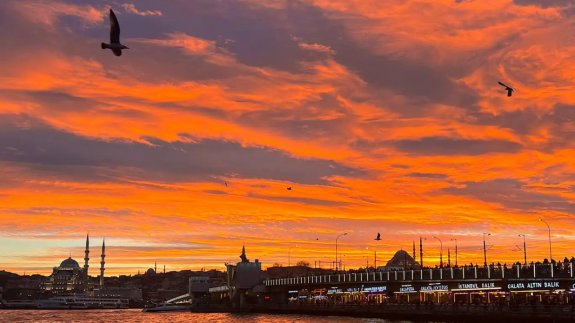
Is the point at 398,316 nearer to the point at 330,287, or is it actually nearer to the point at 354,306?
the point at 354,306

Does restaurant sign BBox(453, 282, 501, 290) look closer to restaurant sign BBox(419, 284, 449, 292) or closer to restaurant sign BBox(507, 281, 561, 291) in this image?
restaurant sign BBox(507, 281, 561, 291)

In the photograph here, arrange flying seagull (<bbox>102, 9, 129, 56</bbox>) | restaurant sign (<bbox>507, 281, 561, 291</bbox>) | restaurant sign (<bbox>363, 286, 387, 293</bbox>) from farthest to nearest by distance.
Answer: restaurant sign (<bbox>363, 286, 387, 293</bbox>) < restaurant sign (<bbox>507, 281, 561, 291</bbox>) < flying seagull (<bbox>102, 9, 129, 56</bbox>)

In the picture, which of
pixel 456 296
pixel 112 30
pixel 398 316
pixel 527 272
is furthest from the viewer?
pixel 456 296

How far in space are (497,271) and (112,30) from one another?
9980 cm

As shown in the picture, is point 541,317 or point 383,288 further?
point 383,288

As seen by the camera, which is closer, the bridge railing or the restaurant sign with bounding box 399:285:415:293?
the bridge railing

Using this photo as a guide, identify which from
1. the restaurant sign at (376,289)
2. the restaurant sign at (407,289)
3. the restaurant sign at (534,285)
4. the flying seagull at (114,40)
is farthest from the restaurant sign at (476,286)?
the flying seagull at (114,40)

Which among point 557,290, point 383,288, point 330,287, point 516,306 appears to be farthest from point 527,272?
point 330,287

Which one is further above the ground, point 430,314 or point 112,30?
point 112,30

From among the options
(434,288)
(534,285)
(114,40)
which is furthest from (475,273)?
(114,40)

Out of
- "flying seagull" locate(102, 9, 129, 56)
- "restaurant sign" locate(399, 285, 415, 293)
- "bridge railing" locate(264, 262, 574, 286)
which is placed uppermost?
"flying seagull" locate(102, 9, 129, 56)

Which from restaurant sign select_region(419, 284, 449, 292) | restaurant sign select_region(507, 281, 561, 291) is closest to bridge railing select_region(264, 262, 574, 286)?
restaurant sign select_region(507, 281, 561, 291)

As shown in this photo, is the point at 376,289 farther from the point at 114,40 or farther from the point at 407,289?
the point at 114,40

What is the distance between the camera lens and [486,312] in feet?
340
